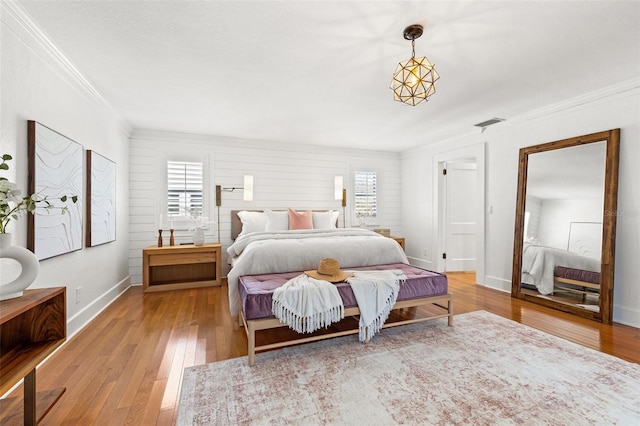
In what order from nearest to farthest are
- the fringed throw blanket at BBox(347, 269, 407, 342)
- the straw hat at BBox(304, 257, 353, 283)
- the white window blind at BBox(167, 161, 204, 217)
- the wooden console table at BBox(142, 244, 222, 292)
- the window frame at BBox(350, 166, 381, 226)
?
1. the fringed throw blanket at BBox(347, 269, 407, 342)
2. the straw hat at BBox(304, 257, 353, 283)
3. the wooden console table at BBox(142, 244, 222, 292)
4. the white window blind at BBox(167, 161, 204, 217)
5. the window frame at BBox(350, 166, 381, 226)

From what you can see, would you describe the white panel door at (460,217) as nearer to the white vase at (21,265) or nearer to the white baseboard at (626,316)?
the white baseboard at (626,316)

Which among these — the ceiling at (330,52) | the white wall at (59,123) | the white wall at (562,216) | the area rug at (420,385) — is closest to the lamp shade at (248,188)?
the ceiling at (330,52)

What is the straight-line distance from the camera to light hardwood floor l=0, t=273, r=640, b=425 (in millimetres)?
1743

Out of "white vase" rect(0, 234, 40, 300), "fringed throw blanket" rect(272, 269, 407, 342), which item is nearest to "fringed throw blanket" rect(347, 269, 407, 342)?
"fringed throw blanket" rect(272, 269, 407, 342)

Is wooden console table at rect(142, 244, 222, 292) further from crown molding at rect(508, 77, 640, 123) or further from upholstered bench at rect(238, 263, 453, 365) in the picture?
crown molding at rect(508, 77, 640, 123)

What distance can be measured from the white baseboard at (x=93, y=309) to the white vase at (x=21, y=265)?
61.9 inches

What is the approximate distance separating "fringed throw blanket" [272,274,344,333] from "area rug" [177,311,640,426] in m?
0.26

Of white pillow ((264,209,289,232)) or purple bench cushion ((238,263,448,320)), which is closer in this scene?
purple bench cushion ((238,263,448,320))

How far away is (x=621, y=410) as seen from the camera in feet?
5.54

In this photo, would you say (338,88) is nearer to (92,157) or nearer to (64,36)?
(64,36)

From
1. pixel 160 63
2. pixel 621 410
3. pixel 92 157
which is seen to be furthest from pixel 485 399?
pixel 92 157

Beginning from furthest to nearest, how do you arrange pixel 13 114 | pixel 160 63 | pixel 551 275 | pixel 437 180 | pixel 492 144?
pixel 437 180
pixel 492 144
pixel 551 275
pixel 160 63
pixel 13 114

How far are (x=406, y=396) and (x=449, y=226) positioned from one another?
14.2ft

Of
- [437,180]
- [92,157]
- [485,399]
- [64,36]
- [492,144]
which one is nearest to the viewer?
[485,399]
